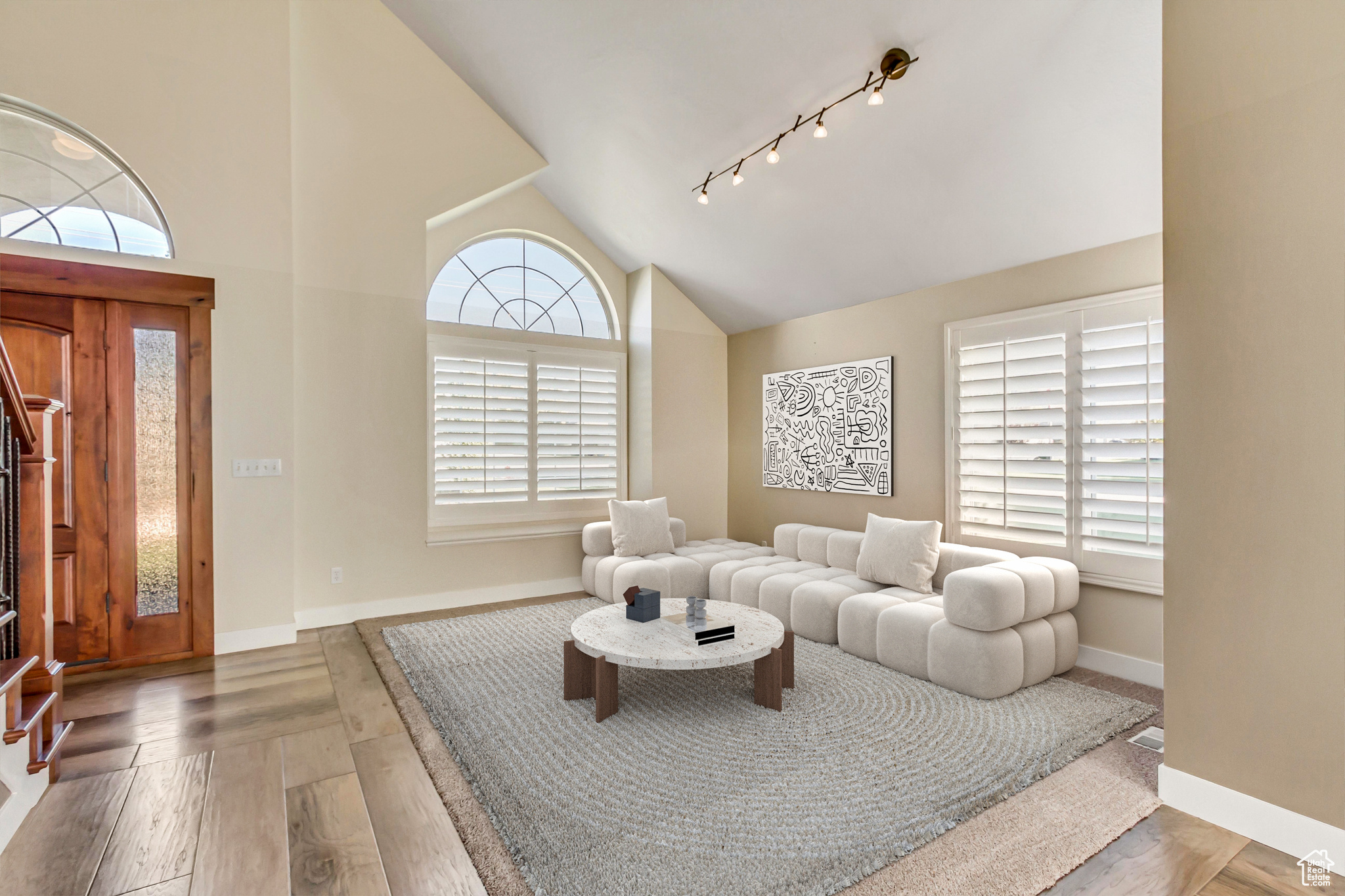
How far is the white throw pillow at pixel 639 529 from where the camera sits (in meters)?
4.82

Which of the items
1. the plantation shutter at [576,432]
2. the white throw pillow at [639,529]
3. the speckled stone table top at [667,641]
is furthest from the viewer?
the plantation shutter at [576,432]

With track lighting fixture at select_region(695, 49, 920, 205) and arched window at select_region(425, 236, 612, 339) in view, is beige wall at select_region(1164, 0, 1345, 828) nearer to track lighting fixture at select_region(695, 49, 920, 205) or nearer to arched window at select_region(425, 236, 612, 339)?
track lighting fixture at select_region(695, 49, 920, 205)

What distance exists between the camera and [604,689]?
269 centimetres

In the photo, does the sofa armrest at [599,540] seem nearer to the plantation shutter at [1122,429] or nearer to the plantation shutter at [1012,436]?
the plantation shutter at [1012,436]

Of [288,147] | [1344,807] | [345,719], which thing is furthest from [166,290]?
[1344,807]

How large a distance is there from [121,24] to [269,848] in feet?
13.7

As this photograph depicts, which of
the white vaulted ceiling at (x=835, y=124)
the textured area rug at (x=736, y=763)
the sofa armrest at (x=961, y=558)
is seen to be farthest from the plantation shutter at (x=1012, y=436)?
the textured area rug at (x=736, y=763)

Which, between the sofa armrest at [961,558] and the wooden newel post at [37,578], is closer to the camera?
the wooden newel post at [37,578]

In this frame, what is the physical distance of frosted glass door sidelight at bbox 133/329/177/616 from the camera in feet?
11.3

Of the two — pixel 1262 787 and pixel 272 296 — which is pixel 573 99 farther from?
pixel 1262 787

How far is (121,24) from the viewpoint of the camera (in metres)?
3.34

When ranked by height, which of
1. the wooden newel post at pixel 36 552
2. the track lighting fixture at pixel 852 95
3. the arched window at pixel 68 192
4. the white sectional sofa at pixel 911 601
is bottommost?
the white sectional sofa at pixel 911 601

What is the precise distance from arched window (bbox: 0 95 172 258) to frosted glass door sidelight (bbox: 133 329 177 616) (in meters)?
0.56

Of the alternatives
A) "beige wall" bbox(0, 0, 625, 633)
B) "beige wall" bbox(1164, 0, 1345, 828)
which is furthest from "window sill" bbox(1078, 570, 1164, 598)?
"beige wall" bbox(0, 0, 625, 633)
